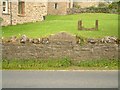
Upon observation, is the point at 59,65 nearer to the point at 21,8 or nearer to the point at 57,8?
the point at 21,8

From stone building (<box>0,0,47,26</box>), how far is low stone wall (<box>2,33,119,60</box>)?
17721mm

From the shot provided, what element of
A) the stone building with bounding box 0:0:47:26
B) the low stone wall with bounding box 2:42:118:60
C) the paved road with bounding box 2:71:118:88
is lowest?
the paved road with bounding box 2:71:118:88

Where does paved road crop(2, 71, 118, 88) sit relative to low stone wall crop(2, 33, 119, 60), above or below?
below

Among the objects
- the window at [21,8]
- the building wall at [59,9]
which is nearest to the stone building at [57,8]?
the building wall at [59,9]

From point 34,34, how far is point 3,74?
13766 millimetres

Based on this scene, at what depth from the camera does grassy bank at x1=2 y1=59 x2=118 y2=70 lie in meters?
16.8

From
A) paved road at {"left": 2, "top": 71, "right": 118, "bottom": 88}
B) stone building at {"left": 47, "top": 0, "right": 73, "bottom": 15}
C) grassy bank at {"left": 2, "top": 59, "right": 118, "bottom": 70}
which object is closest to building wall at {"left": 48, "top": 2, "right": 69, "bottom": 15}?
stone building at {"left": 47, "top": 0, "right": 73, "bottom": 15}

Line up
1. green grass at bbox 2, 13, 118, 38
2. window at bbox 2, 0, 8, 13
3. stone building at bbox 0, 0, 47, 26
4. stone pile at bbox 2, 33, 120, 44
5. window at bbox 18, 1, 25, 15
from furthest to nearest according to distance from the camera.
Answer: window at bbox 18, 1, 25, 15
stone building at bbox 0, 0, 47, 26
window at bbox 2, 0, 8, 13
green grass at bbox 2, 13, 118, 38
stone pile at bbox 2, 33, 120, 44

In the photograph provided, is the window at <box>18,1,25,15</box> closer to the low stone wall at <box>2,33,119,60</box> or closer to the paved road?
the low stone wall at <box>2,33,119,60</box>

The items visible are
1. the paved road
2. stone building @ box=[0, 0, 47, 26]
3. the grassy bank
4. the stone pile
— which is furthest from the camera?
stone building @ box=[0, 0, 47, 26]

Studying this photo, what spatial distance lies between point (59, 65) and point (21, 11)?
23241 mm

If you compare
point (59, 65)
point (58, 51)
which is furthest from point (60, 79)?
point (58, 51)

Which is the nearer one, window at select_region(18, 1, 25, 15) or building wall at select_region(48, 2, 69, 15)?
window at select_region(18, 1, 25, 15)

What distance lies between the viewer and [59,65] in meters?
17.1
